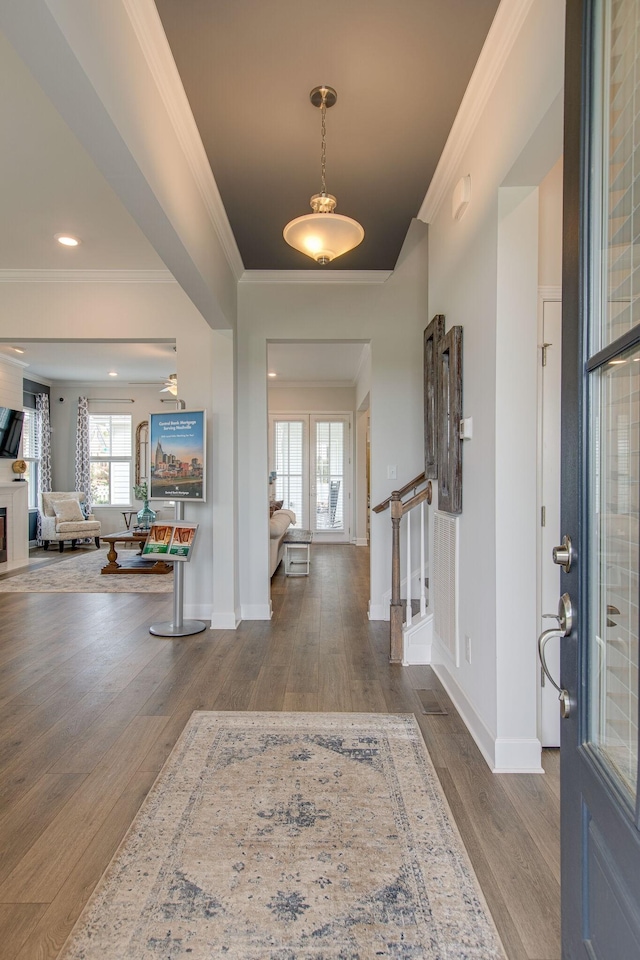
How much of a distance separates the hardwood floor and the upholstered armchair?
4003 millimetres

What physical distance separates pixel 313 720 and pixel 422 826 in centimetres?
89

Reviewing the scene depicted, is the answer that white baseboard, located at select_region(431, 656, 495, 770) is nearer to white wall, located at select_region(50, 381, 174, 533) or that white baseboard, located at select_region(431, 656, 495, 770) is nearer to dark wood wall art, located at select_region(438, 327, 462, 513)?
dark wood wall art, located at select_region(438, 327, 462, 513)

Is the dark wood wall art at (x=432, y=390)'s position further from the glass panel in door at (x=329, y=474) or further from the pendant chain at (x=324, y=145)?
the glass panel in door at (x=329, y=474)

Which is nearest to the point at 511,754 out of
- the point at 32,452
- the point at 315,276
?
the point at 315,276

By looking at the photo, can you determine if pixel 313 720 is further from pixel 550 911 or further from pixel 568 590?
pixel 568 590

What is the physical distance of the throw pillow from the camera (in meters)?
8.88

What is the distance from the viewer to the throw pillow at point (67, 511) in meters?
8.88

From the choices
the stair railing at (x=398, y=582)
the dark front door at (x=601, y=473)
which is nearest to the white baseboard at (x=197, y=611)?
the stair railing at (x=398, y=582)

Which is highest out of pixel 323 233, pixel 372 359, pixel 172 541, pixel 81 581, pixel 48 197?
pixel 48 197

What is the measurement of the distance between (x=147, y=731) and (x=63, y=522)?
23.6 feet

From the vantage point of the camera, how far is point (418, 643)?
3479 millimetres

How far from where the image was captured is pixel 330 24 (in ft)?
6.60

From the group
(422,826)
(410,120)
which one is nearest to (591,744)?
(422,826)

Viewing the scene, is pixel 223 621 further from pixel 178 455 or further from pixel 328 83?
pixel 328 83
